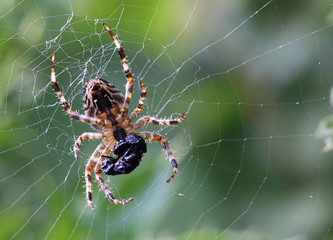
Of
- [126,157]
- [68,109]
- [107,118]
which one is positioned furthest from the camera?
[107,118]

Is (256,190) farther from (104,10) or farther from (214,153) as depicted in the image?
(104,10)

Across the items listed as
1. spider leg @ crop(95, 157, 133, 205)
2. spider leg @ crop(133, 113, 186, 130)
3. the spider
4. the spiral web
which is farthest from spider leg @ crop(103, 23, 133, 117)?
spider leg @ crop(95, 157, 133, 205)

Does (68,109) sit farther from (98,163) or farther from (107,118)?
(98,163)

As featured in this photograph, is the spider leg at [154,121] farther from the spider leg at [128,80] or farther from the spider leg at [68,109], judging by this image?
the spider leg at [68,109]

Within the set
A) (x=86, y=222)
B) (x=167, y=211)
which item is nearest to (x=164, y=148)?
(x=167, y=211)

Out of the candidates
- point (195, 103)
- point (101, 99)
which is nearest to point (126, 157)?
point (101, 99)

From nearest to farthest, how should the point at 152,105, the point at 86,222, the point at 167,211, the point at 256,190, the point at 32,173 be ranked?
the point at 86,222
the point at 167,211
the point at 256,190
the point at 32,173
the point at 152,105

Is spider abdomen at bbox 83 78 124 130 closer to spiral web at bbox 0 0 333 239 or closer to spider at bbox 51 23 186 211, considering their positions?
spider at bbox 51 23 186 211
